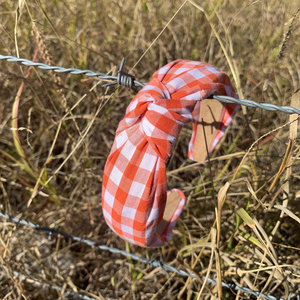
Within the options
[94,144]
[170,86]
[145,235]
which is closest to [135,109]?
[170,86]

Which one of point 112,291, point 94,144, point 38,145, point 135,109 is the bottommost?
point 112,291

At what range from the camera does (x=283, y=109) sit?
0.43m

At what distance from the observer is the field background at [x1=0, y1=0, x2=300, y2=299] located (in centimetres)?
79

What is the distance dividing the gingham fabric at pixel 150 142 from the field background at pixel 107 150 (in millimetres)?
319

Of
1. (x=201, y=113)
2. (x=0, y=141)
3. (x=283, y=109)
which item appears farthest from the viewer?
(x=0, y=141)

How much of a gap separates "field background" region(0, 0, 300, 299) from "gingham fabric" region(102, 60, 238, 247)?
0.32 meters

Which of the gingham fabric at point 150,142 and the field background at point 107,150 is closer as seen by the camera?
the gingham fabric at point 150,142

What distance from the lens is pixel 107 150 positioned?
3.58ft

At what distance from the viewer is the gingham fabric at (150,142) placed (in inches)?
16.7

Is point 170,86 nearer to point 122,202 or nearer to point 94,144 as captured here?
point 122,202

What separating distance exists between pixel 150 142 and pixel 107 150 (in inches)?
27.1

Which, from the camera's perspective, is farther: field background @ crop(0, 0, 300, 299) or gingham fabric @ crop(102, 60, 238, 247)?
field background @ crop(0, 0, 300, 299)

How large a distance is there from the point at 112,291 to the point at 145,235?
0.51 m

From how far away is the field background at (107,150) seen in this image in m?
0.79
